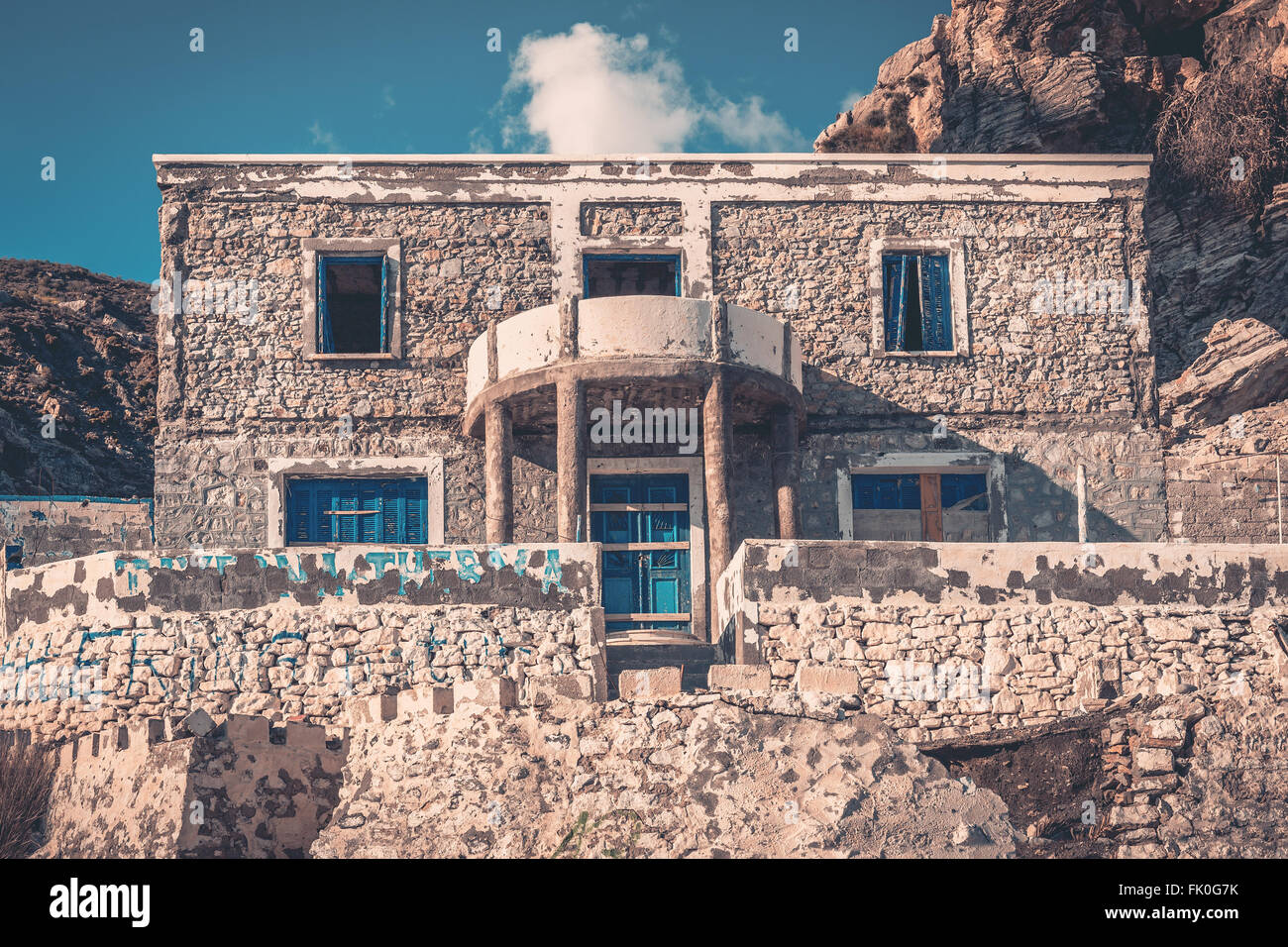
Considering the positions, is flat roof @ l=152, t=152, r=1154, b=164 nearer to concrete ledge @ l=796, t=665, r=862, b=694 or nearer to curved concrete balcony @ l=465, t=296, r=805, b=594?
curved concrete balcony @ l=465, t=296, r=805, b=594

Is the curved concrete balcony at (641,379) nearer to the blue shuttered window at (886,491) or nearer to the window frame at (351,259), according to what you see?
the blue shuttered window at (886,491)

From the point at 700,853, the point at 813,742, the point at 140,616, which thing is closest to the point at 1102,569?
the point at 813,742

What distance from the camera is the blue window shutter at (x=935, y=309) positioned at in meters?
18.0

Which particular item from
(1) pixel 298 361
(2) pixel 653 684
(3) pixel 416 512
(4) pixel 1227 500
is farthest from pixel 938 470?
(1) pixel 298 361

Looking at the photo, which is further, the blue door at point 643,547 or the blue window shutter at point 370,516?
the blue window shutter at point 370,516

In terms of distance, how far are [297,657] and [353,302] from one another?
366 inches

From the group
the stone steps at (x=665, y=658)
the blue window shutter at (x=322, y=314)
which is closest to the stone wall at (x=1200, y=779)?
the stone steps at (x=665, y=658)

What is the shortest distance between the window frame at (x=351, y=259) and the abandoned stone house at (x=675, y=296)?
0.03 meters

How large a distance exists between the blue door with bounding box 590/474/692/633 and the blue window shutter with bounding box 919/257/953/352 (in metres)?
3.78

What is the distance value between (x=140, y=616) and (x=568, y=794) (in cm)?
445

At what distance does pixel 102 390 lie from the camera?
25.7 meters

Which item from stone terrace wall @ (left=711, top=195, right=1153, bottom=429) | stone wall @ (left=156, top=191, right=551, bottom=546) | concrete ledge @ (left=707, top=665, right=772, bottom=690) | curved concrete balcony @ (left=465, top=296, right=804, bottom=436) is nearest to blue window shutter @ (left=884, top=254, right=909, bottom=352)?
stone terrace wall @ (left=711, top=195, right=1153, bottom=429)

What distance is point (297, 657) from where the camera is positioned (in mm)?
12008

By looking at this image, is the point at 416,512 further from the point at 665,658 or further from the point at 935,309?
the point at 935,309
